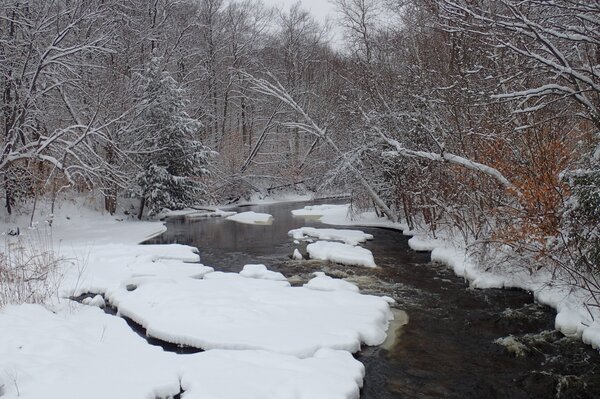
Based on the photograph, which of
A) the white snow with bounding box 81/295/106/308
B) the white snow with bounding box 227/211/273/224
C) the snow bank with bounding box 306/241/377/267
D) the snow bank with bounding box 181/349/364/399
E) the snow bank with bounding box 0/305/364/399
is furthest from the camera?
the white snow with bounding box 227/211/273/224

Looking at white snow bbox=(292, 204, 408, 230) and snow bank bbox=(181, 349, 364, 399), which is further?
white snow bbox=(292, 204, 408, 230)

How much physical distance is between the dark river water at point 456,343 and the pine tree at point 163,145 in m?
8.88

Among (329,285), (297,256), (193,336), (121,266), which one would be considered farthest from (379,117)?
(193,336)

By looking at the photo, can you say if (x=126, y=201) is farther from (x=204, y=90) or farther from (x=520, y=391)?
(x=520, y=391)

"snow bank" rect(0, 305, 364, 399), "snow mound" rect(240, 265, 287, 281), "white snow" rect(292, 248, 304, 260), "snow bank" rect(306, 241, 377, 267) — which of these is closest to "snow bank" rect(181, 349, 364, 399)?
"snow bank" rect(0, 305, 364, 399)

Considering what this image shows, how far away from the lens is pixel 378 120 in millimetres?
14789

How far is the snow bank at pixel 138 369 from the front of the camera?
4203 mm

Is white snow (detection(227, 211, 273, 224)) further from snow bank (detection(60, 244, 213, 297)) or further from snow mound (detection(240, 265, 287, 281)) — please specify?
snow mound (detection(240, 265, 287, 281))

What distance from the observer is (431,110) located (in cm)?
1245

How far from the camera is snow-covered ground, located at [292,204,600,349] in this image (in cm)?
618

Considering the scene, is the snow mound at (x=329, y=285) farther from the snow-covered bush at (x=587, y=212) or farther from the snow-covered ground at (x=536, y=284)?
the snow-covered bush at (x=587, y=212)

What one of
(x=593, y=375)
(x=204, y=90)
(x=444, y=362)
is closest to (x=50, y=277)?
(x=444, y=362)

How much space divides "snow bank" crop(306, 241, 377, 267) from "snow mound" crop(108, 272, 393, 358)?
104 inches

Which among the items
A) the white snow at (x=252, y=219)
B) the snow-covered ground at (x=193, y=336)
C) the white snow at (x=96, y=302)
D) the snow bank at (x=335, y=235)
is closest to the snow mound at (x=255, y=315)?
the snow-covered ground at (x=193, y=336)
